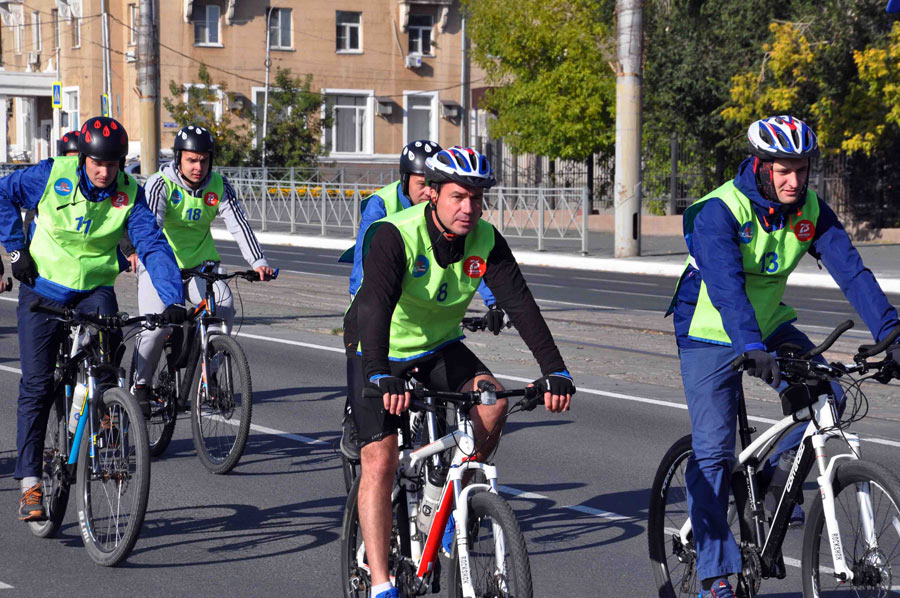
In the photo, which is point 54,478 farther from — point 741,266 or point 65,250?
point 741,266

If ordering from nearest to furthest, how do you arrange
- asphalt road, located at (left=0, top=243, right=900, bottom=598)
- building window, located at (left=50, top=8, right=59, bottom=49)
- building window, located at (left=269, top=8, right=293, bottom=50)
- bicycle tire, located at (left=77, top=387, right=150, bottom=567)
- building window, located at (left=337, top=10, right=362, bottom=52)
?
bicycle tire, located at (left=77, top=387, right=150, bottom=567)
asphalt road, located at (left=0, top=243, right=900, bottom=598)
building window, located at (left=269, top=8, right=293, bottom=50)
building window, located at (left=337, top=10, right=362, bottom=52)
building window, located at (left=50, top=8, right=59, bottom=49)

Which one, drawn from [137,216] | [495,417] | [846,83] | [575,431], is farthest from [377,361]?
[846,83]

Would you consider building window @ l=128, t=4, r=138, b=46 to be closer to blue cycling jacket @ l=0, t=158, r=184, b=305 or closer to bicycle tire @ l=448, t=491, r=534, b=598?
A: blue cycling jacket @ l=0, t=158, r=184, b=305

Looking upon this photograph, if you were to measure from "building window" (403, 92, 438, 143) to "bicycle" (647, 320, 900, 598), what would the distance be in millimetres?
53152

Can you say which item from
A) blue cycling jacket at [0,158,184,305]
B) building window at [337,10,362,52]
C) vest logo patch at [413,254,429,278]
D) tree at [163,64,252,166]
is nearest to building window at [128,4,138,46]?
tree at [163,64,252,166]

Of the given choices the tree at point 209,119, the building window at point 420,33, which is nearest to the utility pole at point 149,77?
the tree at point 209,119

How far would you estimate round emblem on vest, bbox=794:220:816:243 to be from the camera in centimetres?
491

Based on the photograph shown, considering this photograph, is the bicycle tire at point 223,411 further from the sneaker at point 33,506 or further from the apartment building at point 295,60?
the apartment building at point 295,60

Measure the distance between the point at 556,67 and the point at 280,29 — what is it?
22.1 meters

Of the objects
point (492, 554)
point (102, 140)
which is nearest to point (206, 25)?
point (102, 140)

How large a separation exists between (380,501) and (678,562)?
1.28 meters

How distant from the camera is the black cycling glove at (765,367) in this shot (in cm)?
440

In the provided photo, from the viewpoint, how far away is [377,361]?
4.40 meters

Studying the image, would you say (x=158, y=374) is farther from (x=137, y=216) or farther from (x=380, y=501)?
(x=380, y=501)
